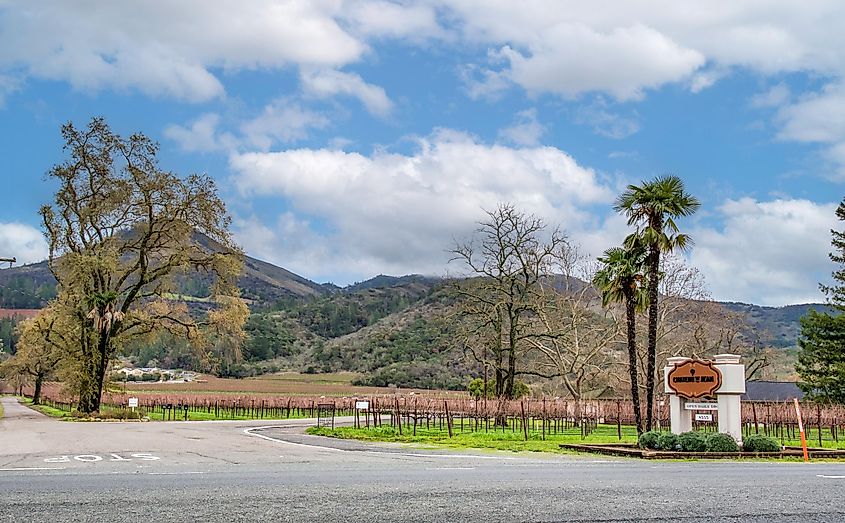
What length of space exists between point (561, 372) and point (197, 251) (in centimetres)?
2124

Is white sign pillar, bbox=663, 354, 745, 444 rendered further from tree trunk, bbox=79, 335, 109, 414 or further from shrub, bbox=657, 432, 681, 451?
tree trunk, bbox=79, 335, 109, 414

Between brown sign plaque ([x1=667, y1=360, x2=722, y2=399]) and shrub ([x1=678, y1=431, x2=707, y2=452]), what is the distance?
2626 mm

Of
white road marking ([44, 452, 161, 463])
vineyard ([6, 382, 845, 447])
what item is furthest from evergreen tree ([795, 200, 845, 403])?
white road marking ([44, 452, 161, 463])

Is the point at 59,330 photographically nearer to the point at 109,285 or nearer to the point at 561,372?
the point at 109,285

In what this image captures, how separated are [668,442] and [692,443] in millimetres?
591

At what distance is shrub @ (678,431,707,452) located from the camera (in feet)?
69.4

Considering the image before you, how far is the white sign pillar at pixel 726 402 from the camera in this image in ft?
75.8

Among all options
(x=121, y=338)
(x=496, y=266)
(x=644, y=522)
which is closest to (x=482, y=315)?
(x=496, y=266)

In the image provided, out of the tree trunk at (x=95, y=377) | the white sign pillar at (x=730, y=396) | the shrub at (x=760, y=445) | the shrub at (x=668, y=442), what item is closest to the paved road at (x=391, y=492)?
the shrub at (x=668, y=442)

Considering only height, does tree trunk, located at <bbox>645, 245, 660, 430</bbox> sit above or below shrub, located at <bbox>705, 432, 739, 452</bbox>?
above

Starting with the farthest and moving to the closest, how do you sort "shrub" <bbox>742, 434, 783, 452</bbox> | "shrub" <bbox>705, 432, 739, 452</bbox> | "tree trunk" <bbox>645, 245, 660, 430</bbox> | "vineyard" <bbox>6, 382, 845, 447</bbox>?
"vineyard" <bbox>6, 382, 845, 447</bbox>, "tree trunk" <bbox>645, 245, 660, 430</bbox>, "shrub" <bbox>742, 434, 783, 452</bbox>, "shrub" <bbox>705, 432, 739, 452</bbox>

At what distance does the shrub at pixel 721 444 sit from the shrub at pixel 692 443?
13 centimetres

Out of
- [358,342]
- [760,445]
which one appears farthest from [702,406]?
[358,342]

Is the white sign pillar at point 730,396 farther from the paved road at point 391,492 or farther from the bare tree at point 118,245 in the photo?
the bare tree at point 118,245
